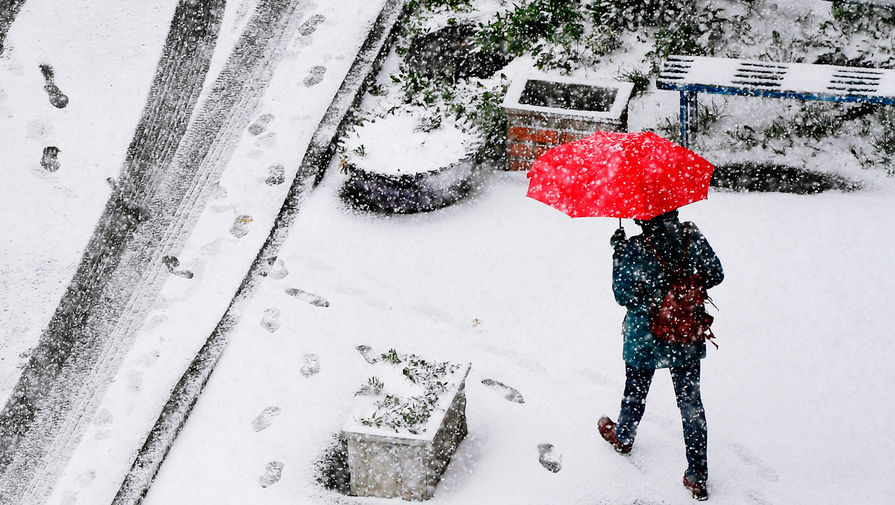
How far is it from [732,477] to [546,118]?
279 centimetres

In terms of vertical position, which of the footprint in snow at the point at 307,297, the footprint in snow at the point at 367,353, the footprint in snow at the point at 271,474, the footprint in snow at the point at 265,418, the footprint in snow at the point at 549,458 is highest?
the footprint in snow at the point at 549,458

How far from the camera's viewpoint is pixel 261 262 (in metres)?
6.19

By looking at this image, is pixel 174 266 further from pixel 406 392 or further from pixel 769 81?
pixel 769 81

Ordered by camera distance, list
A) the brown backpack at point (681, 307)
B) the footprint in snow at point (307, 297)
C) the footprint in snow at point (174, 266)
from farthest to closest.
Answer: the footprint in snow at point (174, 266) → the footprint in snow at point (307, 297) → the brown backpack at point (681, 307)

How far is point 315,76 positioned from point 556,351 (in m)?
3.34

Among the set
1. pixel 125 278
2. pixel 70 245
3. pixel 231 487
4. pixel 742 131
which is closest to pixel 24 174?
pixel 70 245

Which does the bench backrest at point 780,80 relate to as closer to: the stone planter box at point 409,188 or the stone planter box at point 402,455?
the stone planter box at point 409,188

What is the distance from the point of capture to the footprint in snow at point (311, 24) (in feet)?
26.7

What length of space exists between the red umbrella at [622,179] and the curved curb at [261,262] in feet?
7.42

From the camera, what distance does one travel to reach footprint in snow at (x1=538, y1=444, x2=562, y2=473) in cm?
473

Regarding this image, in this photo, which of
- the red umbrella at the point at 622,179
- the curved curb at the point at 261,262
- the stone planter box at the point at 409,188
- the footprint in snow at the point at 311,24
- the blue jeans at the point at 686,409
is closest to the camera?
the red umbrella at the point at 622,179

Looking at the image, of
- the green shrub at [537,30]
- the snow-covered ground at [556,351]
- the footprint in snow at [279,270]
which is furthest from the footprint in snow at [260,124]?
the green shrub at [537,30]

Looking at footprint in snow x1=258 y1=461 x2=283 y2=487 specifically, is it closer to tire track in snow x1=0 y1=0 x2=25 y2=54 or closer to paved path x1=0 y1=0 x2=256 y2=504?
paved path x1=0 y1=0 x2=256 y2=504

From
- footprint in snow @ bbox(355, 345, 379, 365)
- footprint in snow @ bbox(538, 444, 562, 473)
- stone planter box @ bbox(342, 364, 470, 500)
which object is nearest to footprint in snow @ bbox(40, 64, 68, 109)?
footprint in snow @ bbox(355, 345, 379, 365)
